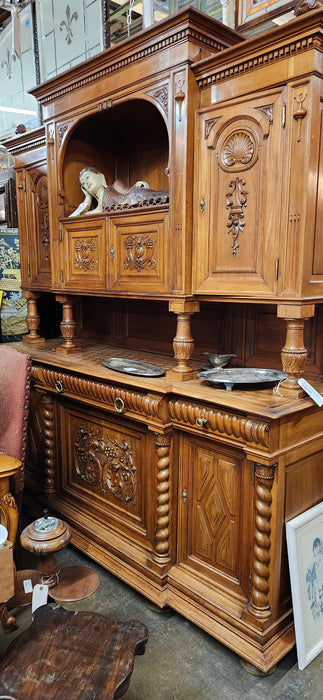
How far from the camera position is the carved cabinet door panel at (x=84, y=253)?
7.68 feet

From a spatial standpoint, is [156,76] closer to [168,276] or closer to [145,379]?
[168,276]

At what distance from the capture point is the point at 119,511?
233 centimetres

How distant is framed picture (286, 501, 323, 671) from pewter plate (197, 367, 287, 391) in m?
0.53

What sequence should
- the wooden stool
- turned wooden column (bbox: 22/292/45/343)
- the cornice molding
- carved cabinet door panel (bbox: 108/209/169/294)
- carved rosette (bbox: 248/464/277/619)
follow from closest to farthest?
1. the wooden stool
2. carved rosette (bbox: 248/464/277/619)
3. the cornice molding
4. carved cabinet door panel (bbox: 108/209/169/294)
5. turned wooden column (bbox: 22/292/45/343)

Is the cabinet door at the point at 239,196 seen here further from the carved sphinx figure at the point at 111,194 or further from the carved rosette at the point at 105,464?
the carved rosette at the point at 105,464

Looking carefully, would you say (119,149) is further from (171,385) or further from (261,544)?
(261,544)

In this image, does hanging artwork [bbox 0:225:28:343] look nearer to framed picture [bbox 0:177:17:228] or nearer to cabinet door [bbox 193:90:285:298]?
framed picture [bbox 0:177:17:228]

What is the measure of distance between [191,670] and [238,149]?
192cm

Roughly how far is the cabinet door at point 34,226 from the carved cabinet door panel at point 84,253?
1.13ft

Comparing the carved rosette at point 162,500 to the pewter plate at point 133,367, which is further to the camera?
the pewter plate at point 133,367

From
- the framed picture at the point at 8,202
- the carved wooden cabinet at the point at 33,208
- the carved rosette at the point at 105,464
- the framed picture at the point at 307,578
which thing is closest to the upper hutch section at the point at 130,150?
the carved wooden cabinet at the point at 33,208

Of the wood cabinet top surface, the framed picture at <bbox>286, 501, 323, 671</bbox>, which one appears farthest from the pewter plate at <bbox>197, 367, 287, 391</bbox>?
the framed picture at <bbox>286, 501, 323, 671</bbox>

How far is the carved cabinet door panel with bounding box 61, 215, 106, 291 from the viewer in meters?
2.34

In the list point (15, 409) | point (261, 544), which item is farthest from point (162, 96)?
point (261, 544)
